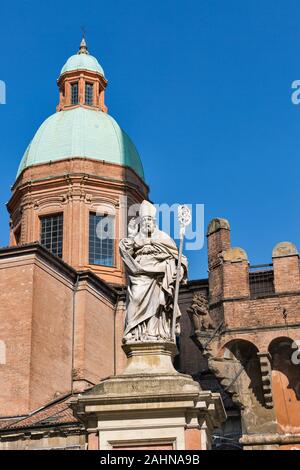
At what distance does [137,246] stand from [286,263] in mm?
21823

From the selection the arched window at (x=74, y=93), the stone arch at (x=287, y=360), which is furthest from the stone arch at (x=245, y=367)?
the arched window at (x=74, y=93)

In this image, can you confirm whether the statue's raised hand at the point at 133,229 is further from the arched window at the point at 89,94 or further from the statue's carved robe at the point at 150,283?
the arched window at the point at 89,94

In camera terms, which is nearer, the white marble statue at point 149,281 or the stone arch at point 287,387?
the white marble statue at point 149,281

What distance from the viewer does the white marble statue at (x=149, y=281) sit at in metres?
11.5

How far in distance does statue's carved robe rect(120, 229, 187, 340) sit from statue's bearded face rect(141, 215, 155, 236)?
0.24ft

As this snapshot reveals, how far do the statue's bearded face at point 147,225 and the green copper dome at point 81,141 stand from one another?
114ft

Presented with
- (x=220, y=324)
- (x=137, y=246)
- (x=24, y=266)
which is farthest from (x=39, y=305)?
(x=137, y=246)

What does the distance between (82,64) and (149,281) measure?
4090 cm

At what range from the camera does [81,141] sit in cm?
4728

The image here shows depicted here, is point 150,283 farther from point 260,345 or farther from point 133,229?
point 260,345

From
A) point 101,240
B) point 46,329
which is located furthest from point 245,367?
point 101,240

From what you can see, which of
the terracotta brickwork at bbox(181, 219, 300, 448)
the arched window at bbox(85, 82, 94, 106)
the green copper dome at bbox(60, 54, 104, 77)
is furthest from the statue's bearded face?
the green copper dome at bbox(60, 54, 104, 77)

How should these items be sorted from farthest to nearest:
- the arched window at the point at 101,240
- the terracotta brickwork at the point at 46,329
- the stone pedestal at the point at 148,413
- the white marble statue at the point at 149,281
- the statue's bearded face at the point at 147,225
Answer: the arched window at the point at 101,240 → the terracotta brickwork at the point at 46,329 → the statue's bearded face at the point at 147,225 → the white marble statue at the point at 149,281 → the stone pedestal at the point at 148,413
